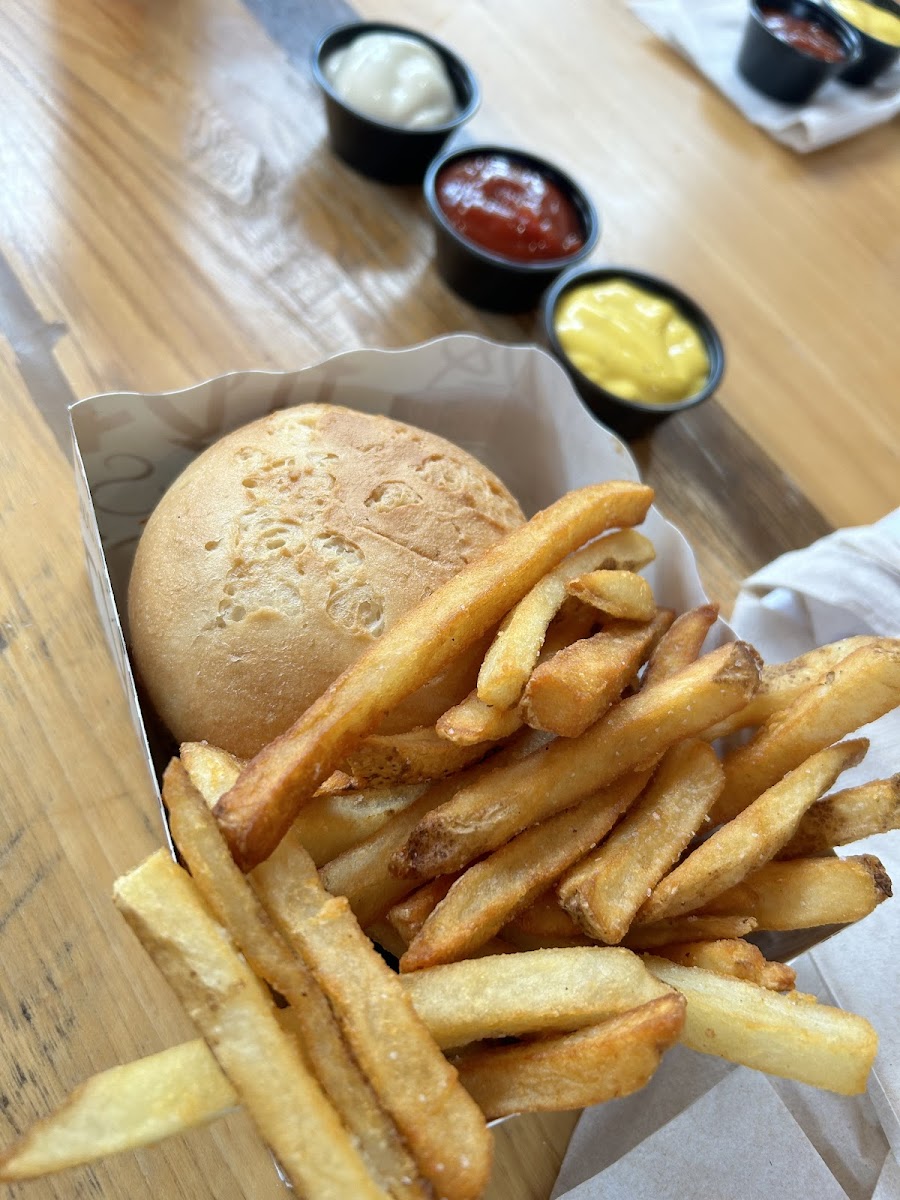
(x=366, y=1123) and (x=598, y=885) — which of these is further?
(x=598, y=885)

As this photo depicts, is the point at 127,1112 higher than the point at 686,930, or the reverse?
the point at 686,930

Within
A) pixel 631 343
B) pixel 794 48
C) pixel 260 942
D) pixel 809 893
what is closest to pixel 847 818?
pixel 809 893

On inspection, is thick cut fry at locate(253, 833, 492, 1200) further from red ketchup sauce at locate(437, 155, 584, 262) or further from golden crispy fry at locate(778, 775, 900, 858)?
red ketchup sauce at locate(437, 155, 584, 262)

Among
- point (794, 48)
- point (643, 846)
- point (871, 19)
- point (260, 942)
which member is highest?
point (871, 19)

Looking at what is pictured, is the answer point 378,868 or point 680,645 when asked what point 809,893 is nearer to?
point 680,645

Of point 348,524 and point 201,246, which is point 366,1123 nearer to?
point 348,524

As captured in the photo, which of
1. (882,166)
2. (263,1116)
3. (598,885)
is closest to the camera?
(263,1116)

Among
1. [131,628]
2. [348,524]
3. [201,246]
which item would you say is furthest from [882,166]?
[131,628]
